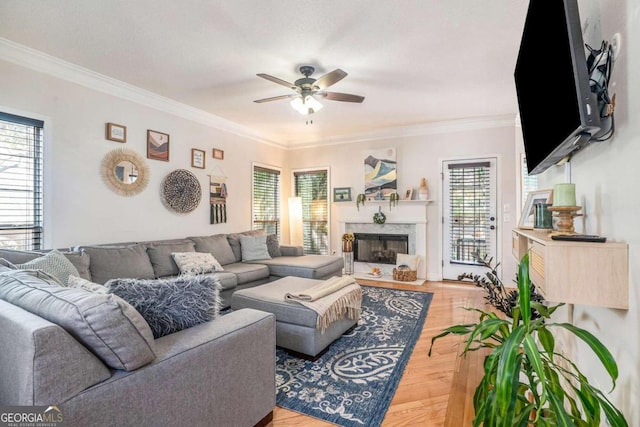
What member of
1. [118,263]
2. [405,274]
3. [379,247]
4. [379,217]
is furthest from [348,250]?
[118,263]

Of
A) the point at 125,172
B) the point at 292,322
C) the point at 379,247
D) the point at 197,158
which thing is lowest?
the point at 292,322

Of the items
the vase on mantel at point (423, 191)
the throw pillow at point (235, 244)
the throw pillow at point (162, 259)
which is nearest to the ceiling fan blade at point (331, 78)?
the throw pillow at point (162, 259)

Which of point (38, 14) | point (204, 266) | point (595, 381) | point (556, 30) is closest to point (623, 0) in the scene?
point (556, 30)

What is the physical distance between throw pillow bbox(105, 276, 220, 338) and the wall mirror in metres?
2.46

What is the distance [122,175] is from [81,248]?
0.98 meters

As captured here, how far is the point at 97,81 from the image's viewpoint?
3277mm

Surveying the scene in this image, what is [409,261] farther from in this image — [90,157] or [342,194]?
[90,157]

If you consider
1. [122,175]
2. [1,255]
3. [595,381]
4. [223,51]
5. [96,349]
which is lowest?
[595,381]

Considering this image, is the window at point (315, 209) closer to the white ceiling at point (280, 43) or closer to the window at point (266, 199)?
the window at point (266, 199)

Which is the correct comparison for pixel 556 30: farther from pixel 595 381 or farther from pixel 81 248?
pixel 81 248

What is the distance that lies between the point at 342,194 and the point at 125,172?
138 inches

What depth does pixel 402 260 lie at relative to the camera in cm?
513

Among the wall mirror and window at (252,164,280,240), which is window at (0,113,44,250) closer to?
the wall mirror

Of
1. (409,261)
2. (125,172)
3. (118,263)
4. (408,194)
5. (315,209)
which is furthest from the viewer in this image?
(315,209)
